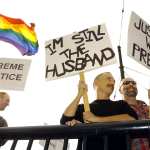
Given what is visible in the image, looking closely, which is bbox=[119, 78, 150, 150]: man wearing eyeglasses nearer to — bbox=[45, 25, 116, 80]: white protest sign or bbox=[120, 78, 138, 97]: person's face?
bbox=[120, 78, 138, 97]: person's face

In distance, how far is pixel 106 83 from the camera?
9.48 ft

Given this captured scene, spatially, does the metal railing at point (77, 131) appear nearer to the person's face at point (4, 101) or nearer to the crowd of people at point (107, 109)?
the crowd of people at point (107, 109)

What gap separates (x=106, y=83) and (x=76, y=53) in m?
0.38

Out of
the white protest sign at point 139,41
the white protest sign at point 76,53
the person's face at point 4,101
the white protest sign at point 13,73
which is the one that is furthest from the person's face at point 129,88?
the person's face at point 4,101

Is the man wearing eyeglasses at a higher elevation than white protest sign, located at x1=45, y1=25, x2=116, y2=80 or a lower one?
lower

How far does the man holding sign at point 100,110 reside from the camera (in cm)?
226

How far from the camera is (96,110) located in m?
2.68

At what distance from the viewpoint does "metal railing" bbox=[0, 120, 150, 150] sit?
5.34 feet

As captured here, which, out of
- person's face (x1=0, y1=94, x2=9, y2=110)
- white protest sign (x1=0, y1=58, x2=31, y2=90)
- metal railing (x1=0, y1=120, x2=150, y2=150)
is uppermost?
white protest sign (x1=0, y1=58, x2=31, y2=90)

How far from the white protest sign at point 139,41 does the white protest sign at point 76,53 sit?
0.99ft

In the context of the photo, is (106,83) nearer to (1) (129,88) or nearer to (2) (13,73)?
(1) (129,88)

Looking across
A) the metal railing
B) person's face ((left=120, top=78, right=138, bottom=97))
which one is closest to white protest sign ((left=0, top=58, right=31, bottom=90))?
person's face ((left=120, top=78, right=138, bottom=97))

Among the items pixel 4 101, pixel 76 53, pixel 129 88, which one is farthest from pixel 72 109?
pixel 4 101

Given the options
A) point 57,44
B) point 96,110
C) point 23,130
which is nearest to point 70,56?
point 57,44
